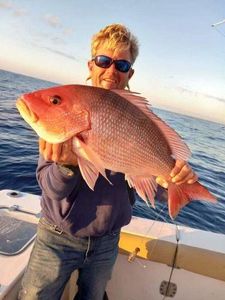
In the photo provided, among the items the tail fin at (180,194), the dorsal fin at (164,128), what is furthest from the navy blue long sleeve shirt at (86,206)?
the dorsal fin at (164,128)

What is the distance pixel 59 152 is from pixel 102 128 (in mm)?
329

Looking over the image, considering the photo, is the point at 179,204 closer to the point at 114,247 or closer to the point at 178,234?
the point at 114,247

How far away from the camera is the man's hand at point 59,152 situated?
79.7 inches

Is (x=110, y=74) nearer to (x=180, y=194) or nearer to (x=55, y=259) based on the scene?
(x=180, y=194)

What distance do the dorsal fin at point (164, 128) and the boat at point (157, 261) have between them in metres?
1.69

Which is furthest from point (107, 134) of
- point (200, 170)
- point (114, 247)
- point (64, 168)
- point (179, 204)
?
point (200, 170)

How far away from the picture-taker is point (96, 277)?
9.16ft

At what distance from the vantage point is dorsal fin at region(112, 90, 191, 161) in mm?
2077

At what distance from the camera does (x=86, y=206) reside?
8.48 feet

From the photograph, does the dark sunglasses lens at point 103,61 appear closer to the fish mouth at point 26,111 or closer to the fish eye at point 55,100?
the fish eye at point 55,100

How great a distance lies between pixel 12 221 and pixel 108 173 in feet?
4.52

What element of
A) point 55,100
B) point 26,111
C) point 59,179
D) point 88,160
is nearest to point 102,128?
point 88,160

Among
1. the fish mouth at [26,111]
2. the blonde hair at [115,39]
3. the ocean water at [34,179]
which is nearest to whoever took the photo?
the fish mouth at [26,111]

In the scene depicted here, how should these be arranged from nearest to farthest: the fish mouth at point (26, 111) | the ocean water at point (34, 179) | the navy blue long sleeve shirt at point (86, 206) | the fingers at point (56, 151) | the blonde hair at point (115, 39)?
the fish mouth at point (26, 111) < the fingers at point (56, 151) < the navy blue long sleeve shirt at point (86, 206) < the blonde hair at point (115, 39) < the ocean water at point (34, 179)
